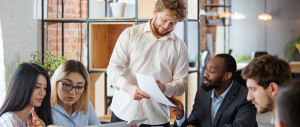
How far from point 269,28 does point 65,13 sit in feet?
19.0

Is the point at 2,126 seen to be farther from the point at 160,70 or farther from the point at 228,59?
the point at 228,59

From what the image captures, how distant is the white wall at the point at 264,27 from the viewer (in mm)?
6984

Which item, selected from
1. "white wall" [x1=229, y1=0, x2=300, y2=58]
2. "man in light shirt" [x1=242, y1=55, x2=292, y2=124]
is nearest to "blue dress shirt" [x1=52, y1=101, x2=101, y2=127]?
"man in light shirt" [x1=242, y1=55, x2=292, y2=124]

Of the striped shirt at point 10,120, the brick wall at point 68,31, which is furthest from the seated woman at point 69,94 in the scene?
the brick wall at point 68,31

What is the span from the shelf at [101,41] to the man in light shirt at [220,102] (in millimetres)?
1326

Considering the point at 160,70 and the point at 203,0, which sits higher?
the point at 203,0

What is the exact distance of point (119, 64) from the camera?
1.69 metres

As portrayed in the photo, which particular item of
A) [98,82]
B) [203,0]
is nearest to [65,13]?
[98,82]

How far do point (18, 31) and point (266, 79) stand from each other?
2.35m

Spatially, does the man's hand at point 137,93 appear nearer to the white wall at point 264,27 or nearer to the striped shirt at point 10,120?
the striped shirt at point 10,120

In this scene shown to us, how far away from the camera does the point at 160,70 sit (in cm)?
172

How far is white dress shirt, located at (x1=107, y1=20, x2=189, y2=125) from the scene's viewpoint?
1.73 metres

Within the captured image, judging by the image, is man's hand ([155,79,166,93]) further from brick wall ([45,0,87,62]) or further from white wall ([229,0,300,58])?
white wall ([229,0,300,58])

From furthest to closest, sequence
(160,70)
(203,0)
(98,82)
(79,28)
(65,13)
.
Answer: (203,0)
(79,28)
(65,13)
(98,82)
(160,70)
